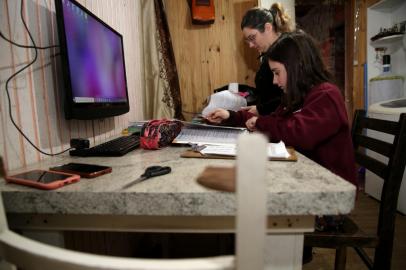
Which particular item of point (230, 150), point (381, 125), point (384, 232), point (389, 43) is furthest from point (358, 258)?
point (389, 43)

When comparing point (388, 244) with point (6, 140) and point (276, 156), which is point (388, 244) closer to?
point (276, 156)

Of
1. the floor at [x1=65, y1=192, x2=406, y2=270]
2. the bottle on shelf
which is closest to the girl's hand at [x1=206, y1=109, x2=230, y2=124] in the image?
the floor at [x1=65, y1=192, x2=406, y2=270]

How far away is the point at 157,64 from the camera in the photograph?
2150mm

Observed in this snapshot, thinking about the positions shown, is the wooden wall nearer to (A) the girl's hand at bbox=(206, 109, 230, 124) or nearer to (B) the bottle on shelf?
(B) the bottle on shelf

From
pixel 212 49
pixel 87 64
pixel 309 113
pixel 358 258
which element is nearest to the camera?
pixel 309 113

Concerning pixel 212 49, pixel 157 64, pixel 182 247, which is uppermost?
pixel 212 49

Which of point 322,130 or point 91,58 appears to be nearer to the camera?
point 322,130

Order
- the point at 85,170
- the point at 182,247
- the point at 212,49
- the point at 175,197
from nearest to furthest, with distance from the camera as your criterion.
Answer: the point at 175,197 < the point at 85,170 < the point at 182,247 < the point at 212,49

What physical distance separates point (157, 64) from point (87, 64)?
1.21 metres

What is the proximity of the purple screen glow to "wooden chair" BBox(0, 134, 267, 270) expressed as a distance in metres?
0.69

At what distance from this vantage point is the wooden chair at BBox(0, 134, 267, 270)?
23cm

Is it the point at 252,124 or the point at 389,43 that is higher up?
the point at 389,43

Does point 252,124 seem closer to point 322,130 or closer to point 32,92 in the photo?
point 322,130

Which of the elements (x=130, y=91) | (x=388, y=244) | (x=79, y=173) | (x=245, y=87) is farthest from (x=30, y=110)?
(x=245, y=87)
